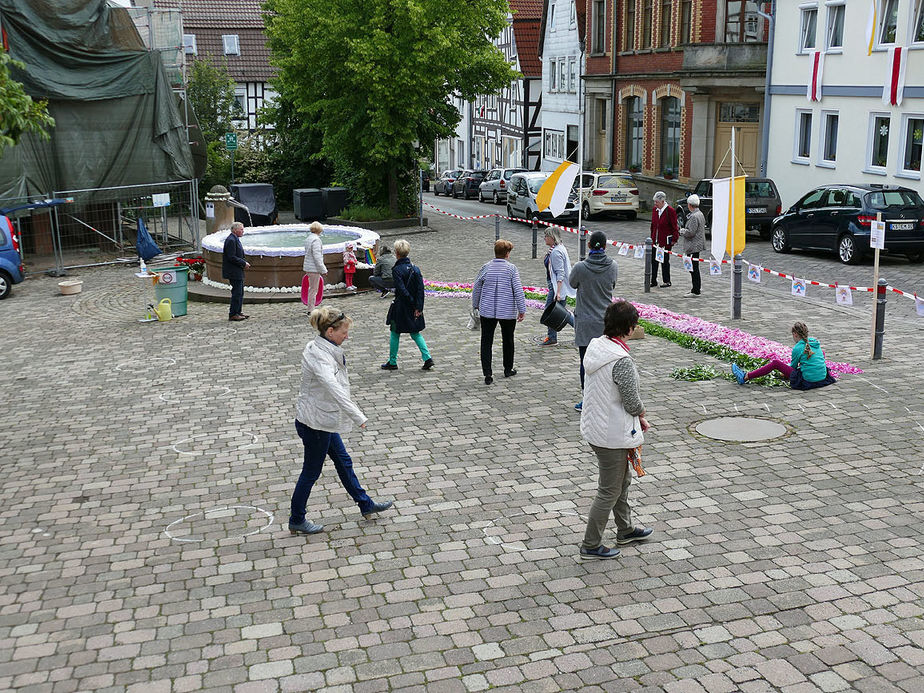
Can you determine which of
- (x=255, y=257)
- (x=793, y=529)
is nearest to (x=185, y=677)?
(x=793, y=529)

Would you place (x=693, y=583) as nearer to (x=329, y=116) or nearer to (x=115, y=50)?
(x=115, y=50)

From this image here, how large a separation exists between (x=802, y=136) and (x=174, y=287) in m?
22.0

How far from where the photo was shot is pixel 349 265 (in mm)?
19016

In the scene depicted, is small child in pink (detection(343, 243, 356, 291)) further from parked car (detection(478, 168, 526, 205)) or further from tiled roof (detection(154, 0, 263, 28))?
tiled roof (detection(154, 0, 263, 28))

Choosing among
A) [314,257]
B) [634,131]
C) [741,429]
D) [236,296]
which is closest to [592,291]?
[741,429]

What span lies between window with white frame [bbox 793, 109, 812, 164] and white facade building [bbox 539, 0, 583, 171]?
1916 centimetres

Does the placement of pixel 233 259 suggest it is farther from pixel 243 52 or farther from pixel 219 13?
pixel 219 13

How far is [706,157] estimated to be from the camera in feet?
126

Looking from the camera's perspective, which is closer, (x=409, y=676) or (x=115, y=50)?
(x=409, y=676)

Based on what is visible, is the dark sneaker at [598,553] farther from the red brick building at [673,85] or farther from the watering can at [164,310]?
the red brick building at [673,85]

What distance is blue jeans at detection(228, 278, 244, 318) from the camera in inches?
656

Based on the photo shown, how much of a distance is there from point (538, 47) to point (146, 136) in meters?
37.4

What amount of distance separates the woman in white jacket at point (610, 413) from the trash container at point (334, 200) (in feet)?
99.9

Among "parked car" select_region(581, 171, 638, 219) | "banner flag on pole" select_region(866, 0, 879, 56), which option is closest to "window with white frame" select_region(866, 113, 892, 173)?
"banner flag on pole" select_region(866, 0, 879, 56)
